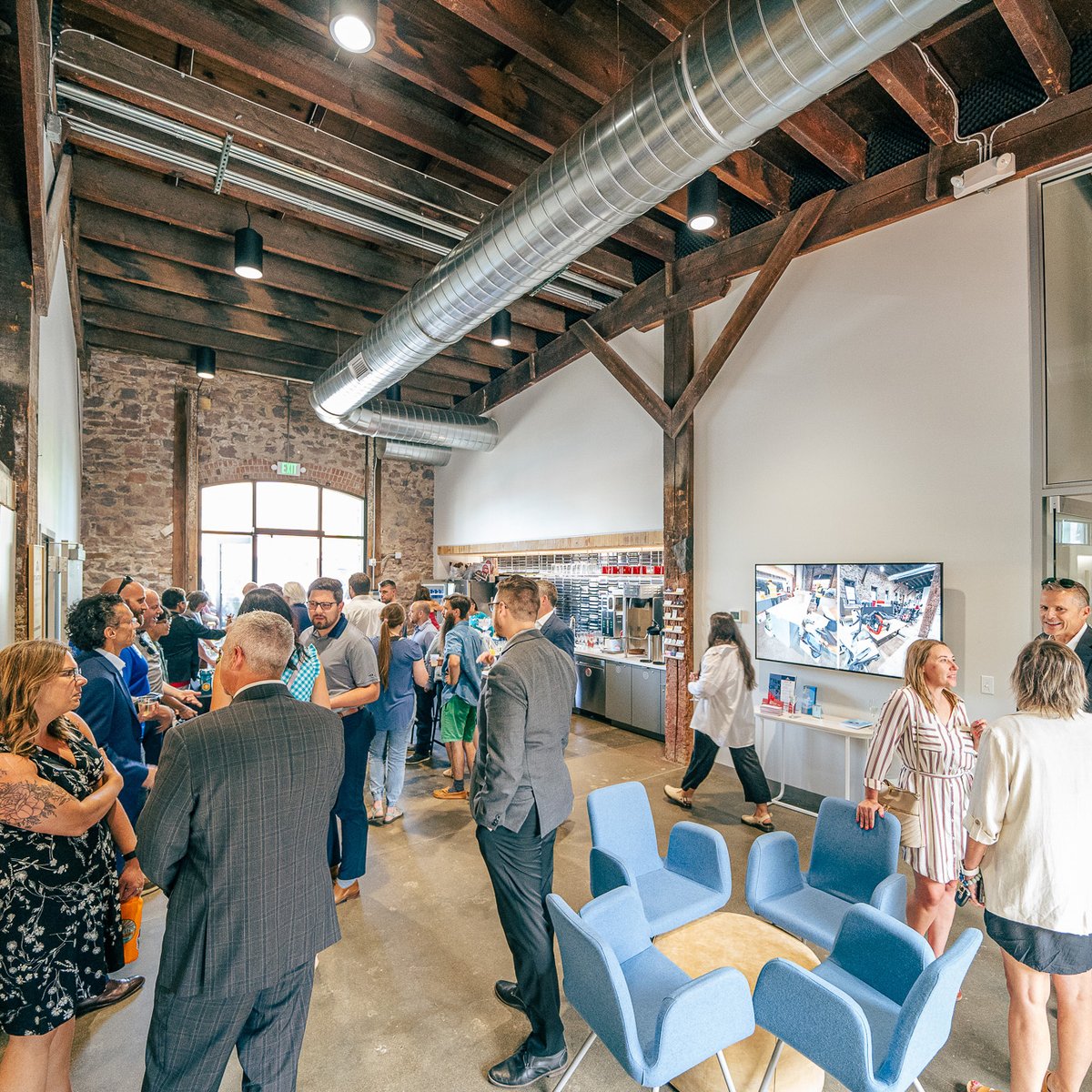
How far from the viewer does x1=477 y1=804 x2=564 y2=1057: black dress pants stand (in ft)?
7.75

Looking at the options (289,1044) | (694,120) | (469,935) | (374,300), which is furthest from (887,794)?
(374,300)

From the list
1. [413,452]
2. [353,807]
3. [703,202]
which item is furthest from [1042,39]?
[413,452]

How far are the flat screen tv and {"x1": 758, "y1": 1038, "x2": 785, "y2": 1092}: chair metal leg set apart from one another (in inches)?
129

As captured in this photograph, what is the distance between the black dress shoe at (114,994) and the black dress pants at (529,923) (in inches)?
70.5

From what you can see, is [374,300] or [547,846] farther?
[374,300]

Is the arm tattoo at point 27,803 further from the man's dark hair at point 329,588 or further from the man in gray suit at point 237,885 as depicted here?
the man's dark hair at point 329,588

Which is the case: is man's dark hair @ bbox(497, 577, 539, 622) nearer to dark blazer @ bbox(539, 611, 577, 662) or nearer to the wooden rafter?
dark blazer @ bbox(539, 611, 577, 662)

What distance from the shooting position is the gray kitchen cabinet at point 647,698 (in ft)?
22.8

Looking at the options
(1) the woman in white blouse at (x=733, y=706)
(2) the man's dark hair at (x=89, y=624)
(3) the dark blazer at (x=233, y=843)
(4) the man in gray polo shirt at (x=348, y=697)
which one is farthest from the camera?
(1) the woman in white blouse at (x=733, y=706)

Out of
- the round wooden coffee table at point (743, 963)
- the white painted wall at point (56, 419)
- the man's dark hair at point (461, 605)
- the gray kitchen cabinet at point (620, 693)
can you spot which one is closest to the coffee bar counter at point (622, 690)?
Answer: the gray kitchen cabinet at point (620, 693)

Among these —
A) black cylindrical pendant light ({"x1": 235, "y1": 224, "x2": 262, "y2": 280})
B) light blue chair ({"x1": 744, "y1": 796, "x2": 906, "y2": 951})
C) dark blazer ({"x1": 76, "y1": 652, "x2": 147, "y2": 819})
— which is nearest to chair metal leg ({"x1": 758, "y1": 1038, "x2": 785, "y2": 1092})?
light blue chair ({"x1": 744, "y1": 796, "x2": 906, "y2": 951})

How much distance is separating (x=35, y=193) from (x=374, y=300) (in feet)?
14.6

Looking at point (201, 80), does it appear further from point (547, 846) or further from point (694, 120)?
point (547, 846)

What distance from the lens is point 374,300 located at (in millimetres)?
7074
